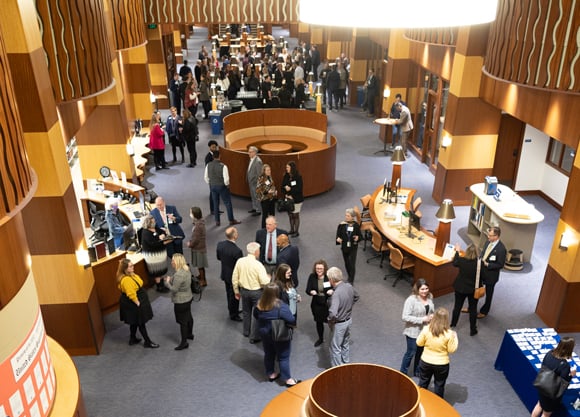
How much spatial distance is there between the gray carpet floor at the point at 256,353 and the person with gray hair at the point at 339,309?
1.71ft

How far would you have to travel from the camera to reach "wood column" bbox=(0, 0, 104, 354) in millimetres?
5336

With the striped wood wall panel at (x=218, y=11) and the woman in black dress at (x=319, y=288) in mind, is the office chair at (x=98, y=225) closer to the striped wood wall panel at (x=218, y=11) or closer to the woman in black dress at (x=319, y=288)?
the woman in black dress at (x=319, y=288)

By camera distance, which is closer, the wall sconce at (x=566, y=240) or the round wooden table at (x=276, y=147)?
the wall sconce at (x=566, y=240)

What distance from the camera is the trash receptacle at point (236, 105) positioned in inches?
672

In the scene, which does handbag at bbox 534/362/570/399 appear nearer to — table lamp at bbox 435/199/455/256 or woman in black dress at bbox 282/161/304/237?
table lamp at bbox 435/199/455/256

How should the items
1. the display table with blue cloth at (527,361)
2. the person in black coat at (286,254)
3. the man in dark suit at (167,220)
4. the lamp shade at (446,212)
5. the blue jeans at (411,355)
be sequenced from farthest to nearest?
the man in dark suit at (167,220) → the lamp shade at (446,212) → the person in black coat at (286,254) → the blue jeans at (411,355) → the display table with blue cloth at (527,361)

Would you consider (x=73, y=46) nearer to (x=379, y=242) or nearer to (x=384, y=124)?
(x=379, y=242)

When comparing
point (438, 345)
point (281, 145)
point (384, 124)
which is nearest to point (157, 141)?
point (281, 145)

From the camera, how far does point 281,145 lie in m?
13.0

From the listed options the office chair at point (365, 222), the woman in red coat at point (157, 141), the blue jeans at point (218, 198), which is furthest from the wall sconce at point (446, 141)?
the woman in red coat at point (157, 141)

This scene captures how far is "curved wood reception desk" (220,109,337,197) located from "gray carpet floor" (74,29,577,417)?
1595mm

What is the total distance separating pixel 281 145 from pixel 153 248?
232 inches

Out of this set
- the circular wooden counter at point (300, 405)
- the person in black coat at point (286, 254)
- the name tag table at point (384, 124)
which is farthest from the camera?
the name tag table at point (384, 124)

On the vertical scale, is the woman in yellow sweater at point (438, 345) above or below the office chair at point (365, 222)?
above
